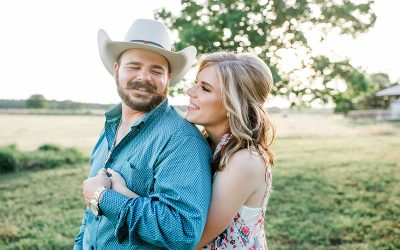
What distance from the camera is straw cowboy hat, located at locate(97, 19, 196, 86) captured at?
8.88ft

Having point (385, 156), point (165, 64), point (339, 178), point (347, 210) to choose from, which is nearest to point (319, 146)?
point (385, 156)

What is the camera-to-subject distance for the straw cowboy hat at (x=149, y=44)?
→ 107 inches

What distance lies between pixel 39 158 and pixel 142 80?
10.6m

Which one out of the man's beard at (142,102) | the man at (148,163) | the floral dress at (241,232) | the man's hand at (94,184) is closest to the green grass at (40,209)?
the man at (148,163)

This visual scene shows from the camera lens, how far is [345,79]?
7.58m

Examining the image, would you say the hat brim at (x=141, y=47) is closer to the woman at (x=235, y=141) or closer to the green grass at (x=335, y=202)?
the woman at (x=235, y=141)

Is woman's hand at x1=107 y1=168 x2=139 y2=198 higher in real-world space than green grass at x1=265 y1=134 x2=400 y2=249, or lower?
higher

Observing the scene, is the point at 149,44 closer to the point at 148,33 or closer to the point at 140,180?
the point at 148,33

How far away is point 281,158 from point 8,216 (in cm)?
909

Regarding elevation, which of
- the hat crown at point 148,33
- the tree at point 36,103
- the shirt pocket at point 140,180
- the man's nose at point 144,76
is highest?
the hat crown at point 148,33

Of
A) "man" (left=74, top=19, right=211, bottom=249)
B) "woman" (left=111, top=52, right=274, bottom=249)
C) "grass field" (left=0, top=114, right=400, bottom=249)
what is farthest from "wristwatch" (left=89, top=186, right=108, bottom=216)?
"grass field" (left=0, top=114, right=400, bottom=249)

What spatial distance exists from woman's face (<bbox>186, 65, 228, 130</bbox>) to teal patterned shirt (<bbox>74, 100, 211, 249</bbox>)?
0.29 feet

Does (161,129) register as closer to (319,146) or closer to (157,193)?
(157,193)

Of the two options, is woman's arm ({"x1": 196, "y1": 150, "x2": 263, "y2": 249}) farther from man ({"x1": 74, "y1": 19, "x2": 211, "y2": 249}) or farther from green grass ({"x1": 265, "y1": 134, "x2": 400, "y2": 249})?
green grass ({"x1": 265, "y1": 134, "x2": 400, "y2": 249})
